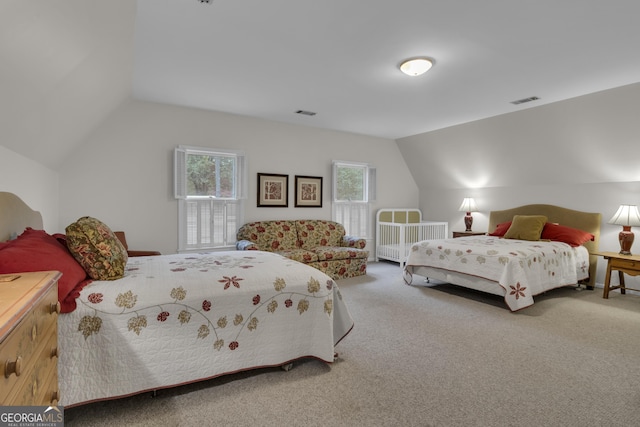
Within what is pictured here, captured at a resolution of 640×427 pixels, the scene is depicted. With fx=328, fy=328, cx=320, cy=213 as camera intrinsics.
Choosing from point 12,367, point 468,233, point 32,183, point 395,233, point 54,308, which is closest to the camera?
point 12,367

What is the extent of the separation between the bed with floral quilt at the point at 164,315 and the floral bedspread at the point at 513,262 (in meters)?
2.04

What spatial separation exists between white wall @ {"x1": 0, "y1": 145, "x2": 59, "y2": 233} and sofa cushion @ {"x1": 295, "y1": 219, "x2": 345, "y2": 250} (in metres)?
3.03

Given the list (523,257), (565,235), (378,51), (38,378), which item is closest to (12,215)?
(38,378)

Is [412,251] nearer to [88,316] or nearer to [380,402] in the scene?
[380,402]

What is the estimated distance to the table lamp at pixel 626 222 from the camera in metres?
3.92

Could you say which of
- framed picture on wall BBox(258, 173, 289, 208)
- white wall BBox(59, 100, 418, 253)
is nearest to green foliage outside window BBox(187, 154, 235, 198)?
white wall BBox(59, 100, 418, 253)

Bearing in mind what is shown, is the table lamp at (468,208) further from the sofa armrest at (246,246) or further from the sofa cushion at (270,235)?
the sofa armrest at (246,246)

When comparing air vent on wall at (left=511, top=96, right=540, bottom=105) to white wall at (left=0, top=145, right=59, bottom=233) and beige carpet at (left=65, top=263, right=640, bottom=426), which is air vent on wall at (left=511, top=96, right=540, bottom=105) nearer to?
beige carpet at (left=65, top=263, right=640, bottom=426)

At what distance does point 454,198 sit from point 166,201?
5050 mm

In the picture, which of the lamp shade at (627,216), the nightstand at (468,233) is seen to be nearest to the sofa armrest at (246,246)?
the nightstand at (468,233)

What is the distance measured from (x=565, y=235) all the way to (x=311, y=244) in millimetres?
3506

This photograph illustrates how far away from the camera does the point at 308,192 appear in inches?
217

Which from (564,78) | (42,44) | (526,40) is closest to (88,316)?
(42,44)

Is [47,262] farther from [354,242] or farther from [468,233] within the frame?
[468,233]
